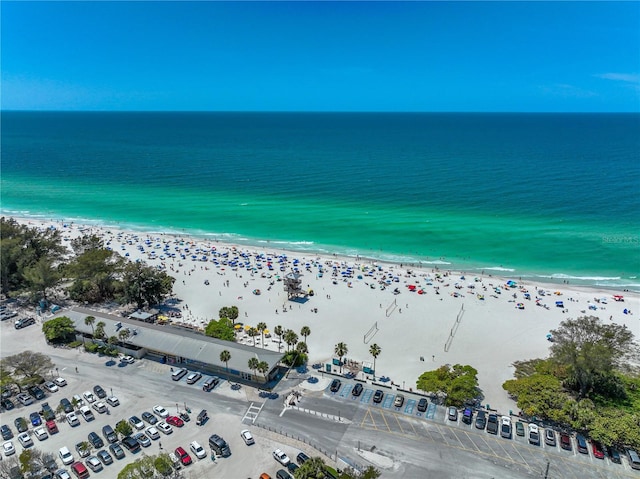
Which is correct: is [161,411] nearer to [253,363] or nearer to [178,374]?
[178,374]

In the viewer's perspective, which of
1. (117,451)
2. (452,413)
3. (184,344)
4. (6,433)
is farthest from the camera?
(184,344)

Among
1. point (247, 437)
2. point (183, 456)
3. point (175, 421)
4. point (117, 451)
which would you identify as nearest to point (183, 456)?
point (183, 456)

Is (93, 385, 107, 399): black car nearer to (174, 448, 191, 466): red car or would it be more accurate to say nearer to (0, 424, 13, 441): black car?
(0, 424, 13, 441): black car

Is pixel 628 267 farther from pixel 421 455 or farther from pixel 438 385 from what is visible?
pixel 421 455

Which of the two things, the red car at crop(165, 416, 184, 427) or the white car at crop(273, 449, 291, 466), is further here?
the red car at crop(165, 416, 184, 427)

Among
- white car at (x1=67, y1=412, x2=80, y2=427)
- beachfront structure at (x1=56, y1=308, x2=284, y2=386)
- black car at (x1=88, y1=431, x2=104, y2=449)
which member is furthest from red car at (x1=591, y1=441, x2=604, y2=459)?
white car at (x1=67, y1=412, x2=80, y2=427)

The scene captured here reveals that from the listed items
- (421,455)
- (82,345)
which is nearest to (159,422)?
(82,345)

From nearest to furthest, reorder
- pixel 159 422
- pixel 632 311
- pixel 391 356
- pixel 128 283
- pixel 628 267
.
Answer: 1. pixel 159 422
2. pixel 391 356
3. pixel 128 283
4. pixel 632 311
5. pixel 628 267
